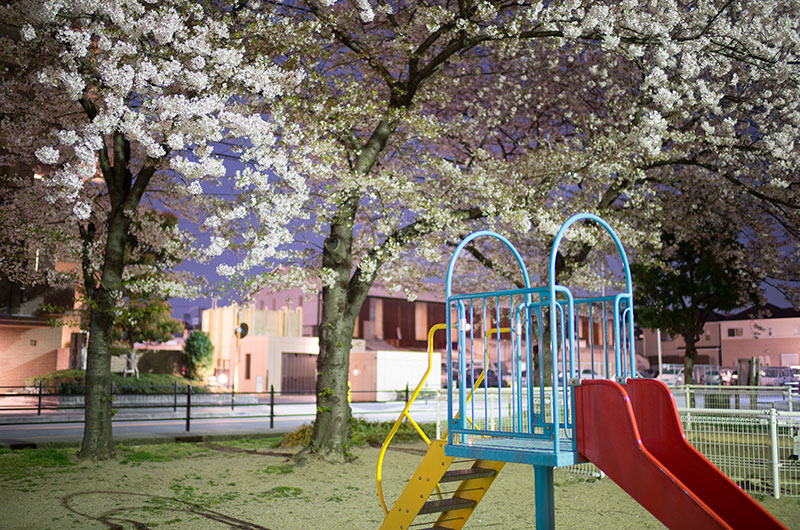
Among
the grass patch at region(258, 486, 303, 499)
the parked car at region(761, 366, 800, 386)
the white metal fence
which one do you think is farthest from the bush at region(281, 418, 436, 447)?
the parked car at region(761, 366, 800, 386)

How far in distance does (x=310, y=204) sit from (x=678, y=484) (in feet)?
30.1

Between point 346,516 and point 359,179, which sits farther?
point 359,179

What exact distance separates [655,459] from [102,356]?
31.4 feet

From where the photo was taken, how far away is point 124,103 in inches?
368

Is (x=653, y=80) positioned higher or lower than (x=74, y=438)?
higher

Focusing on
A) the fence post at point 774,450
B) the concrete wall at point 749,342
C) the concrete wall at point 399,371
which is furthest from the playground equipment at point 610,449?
the concrete wall at point 749,342

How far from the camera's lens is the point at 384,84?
587 inches

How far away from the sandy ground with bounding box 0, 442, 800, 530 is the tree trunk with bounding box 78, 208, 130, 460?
42cm

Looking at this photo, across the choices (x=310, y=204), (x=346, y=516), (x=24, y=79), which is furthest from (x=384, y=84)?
(x=346, y=516)

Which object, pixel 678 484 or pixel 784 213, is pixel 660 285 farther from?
pixel 678 484

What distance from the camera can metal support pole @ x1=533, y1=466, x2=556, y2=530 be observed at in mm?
5246

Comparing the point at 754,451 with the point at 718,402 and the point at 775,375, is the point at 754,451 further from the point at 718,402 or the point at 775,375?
the point at 775,375

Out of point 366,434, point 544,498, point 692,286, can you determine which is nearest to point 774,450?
point 544,498

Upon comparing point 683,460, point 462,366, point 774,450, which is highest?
point 462,366
